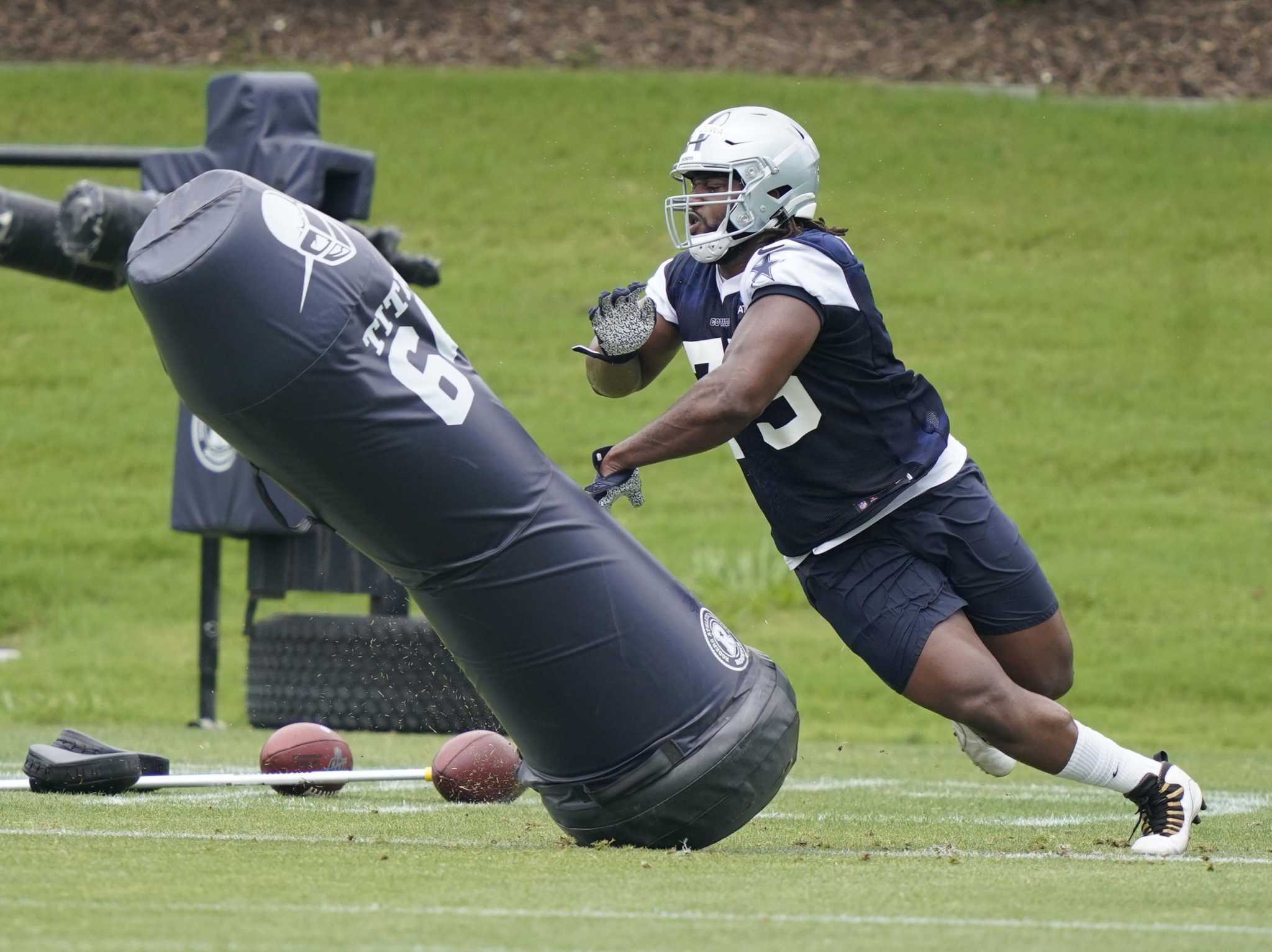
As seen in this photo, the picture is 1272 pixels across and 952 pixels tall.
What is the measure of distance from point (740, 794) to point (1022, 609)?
96 centimetres

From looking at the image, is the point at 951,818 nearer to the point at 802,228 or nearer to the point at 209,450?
the point at 802,228

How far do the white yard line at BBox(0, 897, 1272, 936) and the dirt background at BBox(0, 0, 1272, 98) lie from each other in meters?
14.0

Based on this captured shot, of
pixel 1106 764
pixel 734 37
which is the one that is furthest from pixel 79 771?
pixel 734 37

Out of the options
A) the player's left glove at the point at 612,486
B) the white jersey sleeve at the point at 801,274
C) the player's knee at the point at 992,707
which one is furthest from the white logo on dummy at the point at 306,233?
the player's knee at the point at 992,707

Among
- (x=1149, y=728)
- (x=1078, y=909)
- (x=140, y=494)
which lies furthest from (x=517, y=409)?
(x=1078, y=909)

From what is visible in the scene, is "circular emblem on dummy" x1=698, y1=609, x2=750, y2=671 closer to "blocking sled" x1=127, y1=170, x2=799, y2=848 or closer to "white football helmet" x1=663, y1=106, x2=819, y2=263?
"blocking sled" x1=127, y1=170, x2=799, y2=848

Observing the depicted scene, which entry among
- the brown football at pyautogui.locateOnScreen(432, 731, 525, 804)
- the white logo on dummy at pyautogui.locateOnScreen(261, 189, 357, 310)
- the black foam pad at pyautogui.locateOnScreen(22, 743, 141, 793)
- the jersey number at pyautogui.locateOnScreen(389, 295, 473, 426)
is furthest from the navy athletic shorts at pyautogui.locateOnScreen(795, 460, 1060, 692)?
the black foam pad at pyautogui.locateOnScreen(22, 743, 141, 793)

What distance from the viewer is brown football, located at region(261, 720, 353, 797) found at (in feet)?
19.8

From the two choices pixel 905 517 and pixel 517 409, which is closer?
pixel 905 517

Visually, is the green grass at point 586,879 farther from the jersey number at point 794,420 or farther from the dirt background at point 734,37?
the dirt background at point 734,37

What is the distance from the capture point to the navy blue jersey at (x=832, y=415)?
4.68 meters

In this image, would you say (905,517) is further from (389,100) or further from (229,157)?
(389,100)

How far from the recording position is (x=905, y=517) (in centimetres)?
489

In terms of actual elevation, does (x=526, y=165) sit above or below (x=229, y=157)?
below
